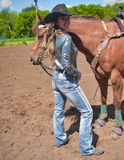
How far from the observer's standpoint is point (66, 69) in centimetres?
194

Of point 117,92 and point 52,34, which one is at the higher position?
point 52,34

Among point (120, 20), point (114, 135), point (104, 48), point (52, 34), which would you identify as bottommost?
point (114, 135)

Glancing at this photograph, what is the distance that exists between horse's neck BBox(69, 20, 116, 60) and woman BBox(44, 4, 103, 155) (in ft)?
1.73

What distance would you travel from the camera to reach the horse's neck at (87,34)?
258cm

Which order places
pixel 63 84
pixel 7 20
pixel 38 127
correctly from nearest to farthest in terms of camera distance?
1. pixel 63 84
2. pixel 38 127
3. pixel 7 20

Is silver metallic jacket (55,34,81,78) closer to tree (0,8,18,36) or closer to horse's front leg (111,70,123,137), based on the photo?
horse's front leg (111,70,123,137)

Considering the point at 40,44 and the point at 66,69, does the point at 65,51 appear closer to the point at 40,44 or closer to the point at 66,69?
the point at 66,69

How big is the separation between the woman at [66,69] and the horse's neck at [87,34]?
0.53 metres

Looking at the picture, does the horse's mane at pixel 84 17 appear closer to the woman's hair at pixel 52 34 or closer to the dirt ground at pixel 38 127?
the woman's hair at pixel 52 34

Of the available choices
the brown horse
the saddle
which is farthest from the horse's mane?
the saddle

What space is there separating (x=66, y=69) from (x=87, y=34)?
40.0 inches

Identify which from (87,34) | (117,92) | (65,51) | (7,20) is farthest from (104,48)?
(7,20)

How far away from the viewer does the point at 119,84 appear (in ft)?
8.67

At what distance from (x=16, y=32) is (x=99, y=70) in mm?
53833
